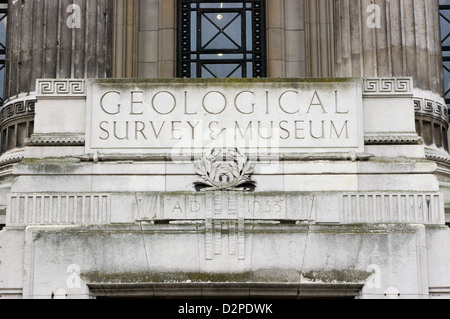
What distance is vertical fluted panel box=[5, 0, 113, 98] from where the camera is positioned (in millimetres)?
23906

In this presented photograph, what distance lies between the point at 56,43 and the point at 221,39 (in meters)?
5.46

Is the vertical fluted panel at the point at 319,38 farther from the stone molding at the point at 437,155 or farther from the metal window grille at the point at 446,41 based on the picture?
the stone molding at the point at 437,155

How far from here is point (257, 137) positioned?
19375mm

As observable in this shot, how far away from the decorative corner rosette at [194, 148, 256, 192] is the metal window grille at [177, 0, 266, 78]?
28.8ft

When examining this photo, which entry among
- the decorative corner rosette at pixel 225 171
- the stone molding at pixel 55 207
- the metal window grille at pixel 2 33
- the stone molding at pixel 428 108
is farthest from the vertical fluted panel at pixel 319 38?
the stone molding at pixel 55 207

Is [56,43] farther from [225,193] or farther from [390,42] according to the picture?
[390,42]

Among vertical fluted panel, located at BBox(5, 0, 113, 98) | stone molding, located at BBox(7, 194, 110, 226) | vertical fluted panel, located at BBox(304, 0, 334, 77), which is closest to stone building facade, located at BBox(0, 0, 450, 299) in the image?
stone molding, located at BBox(7, 194, 110, 226)

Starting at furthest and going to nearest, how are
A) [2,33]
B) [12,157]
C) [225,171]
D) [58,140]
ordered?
[2,33], [12,157], [58,140], [225,171]

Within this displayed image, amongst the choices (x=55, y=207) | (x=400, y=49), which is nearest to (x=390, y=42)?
(x=400, y=49)

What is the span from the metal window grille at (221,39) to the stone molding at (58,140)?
8588 millimetres

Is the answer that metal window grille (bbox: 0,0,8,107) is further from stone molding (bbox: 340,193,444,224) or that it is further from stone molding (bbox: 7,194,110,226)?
stone molding (bbox: 340,193,444,224)

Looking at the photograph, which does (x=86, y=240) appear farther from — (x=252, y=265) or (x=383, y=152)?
(x=383, y=152)

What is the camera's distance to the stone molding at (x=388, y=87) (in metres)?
19.8

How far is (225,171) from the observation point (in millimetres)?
18953
